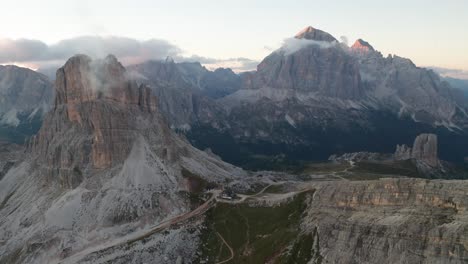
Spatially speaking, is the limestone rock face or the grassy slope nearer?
the limestone rock face

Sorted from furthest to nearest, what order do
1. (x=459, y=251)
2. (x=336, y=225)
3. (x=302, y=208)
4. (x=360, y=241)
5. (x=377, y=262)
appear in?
(x=302, y=208) → (x=336, y=225) → (x=360, y=241) → (x=377, y=262) → (x=459, y=251)

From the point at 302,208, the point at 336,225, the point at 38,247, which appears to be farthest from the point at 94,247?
the point at 336,225

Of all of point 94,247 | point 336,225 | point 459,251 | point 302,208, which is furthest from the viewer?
point 94,247

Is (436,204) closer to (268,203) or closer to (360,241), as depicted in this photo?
(360,241)

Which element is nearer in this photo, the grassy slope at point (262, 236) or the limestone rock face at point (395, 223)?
the limestone rock face at point (395, 223)

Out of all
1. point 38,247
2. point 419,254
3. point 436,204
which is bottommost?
point 38,247

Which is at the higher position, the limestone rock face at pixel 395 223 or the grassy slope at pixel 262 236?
the limestone rock face at pixel 395 223

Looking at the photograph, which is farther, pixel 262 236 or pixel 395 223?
pixel 262 236

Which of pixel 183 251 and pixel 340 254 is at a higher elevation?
pixel 340 254

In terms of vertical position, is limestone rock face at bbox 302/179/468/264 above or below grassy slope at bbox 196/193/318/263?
above

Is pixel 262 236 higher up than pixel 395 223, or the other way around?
pixel 395 223

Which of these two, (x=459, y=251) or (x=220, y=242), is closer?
(x=459, y=251)
